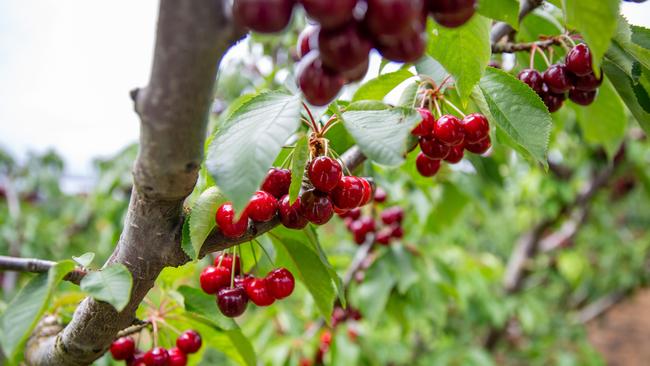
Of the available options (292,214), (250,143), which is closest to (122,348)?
(292,214)

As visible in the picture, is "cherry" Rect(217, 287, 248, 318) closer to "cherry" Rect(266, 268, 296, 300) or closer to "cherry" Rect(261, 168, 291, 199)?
"cherry" Rect(266, 268, 296, 300)

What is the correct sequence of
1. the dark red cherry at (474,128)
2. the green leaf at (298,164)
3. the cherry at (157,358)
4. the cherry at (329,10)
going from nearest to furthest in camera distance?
1. the cherry at (329,10)
2. the green leaf at (298,164)
3. the dark red cherry at (474,128)
4. the cherry at (157,358)

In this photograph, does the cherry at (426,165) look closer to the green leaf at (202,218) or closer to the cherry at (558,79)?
the cherry at (558,79)

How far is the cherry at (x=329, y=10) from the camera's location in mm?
377

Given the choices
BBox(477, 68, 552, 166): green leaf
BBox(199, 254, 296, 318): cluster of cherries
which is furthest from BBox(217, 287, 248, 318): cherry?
BBox(477, 68, 552, 166): green leaf

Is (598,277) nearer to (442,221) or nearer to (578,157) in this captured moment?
(578,157)

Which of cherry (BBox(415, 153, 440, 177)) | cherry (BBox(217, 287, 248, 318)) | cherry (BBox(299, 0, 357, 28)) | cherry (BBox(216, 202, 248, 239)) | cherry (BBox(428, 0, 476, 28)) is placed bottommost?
cherry (BBox(217, 287, 248, 318))

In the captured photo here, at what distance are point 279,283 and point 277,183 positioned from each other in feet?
0.61

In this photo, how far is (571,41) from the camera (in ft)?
2.79

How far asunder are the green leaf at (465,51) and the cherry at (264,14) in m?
0.33


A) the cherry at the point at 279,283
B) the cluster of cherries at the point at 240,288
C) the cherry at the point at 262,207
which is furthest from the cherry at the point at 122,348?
the cherry at the point at 262,207

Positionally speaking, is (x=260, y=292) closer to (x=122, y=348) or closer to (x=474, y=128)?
(x=122, y=348)

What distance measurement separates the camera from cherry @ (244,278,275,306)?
80cm

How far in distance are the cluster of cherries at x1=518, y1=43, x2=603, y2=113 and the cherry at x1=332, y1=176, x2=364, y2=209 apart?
14.7 inches
